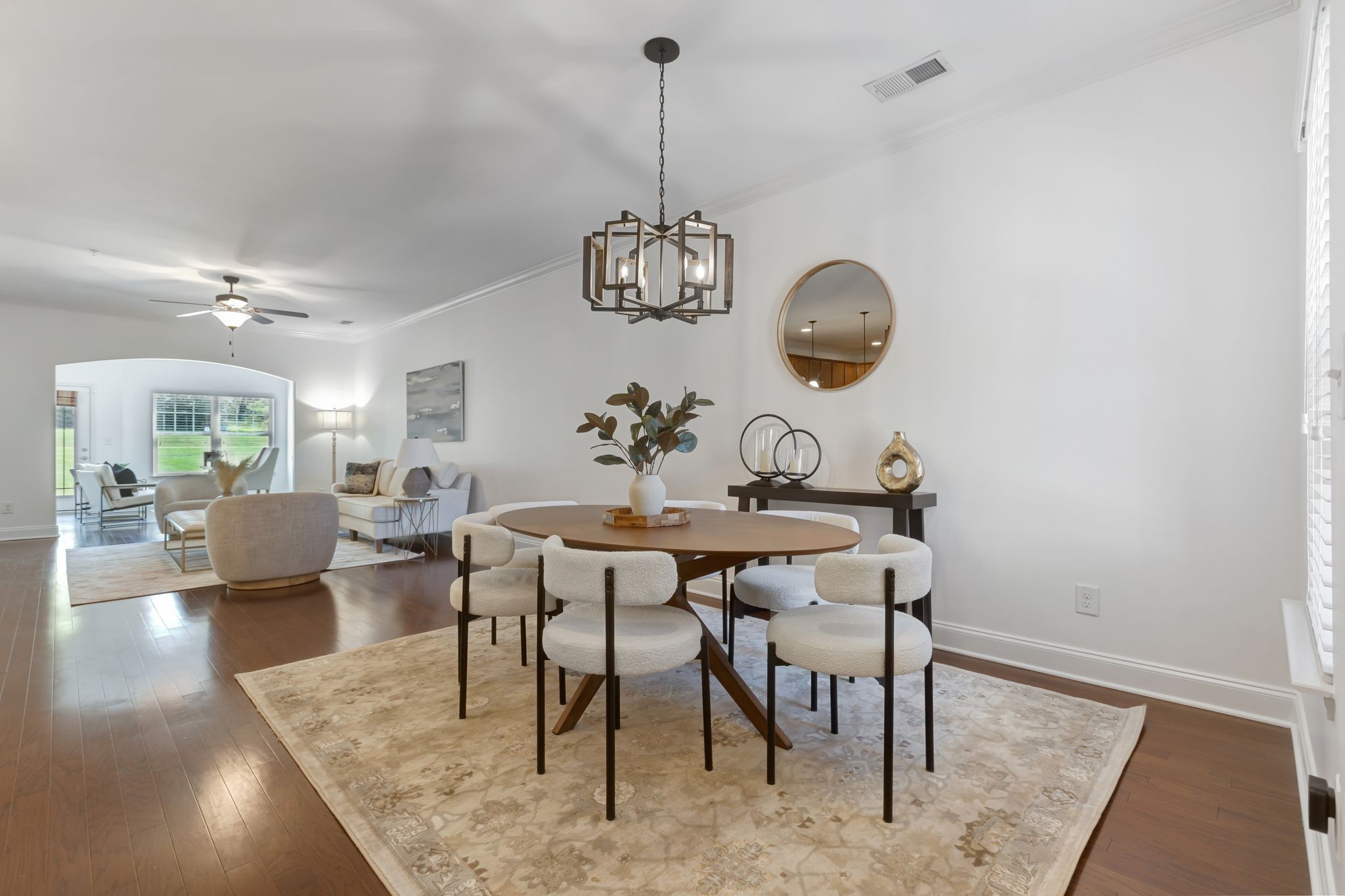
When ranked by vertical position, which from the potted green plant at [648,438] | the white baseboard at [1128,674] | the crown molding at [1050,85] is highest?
the crown molding at [1050,85]

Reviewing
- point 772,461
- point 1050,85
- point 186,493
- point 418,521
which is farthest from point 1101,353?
point 186,493

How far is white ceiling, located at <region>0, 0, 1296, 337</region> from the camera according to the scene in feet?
7.77

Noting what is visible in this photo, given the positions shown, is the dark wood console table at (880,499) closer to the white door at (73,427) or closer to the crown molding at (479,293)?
the crown molding at (479,293)

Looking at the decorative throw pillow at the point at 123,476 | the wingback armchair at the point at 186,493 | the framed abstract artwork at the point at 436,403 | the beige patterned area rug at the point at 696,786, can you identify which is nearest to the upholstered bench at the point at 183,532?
the wingback armchair at the point at 186,493

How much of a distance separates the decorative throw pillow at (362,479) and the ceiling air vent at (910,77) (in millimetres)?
6415

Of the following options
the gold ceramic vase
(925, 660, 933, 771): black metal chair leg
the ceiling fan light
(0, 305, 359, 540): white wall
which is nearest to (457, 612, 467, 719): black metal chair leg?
(925, 660, 933, 771): black metal chair leg

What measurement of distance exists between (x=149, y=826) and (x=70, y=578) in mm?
4464

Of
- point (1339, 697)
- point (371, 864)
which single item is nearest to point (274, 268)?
point (371, 864)

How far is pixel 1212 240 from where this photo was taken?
7.90 ft

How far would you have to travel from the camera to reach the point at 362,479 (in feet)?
23.4

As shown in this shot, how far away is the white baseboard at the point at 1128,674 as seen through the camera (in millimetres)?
2301

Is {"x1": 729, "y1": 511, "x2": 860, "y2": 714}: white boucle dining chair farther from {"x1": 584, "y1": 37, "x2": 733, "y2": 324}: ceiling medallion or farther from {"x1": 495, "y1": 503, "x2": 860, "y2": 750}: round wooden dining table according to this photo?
→ {"x1": 584, "y1": 37, "x2": 733, "y2": 324}: ceiling medallion

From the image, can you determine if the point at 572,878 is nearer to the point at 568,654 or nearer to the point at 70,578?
the point at 568,654

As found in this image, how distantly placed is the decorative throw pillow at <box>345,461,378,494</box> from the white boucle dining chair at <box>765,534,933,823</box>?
6.35 m
